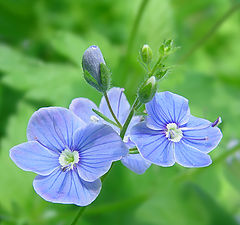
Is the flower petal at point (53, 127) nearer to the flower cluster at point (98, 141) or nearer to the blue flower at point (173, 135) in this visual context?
the flower cluster at point (98, 141)

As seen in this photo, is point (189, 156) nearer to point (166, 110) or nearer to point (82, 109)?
point (166, 110)

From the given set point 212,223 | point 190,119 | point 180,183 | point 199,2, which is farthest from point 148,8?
point 190,119

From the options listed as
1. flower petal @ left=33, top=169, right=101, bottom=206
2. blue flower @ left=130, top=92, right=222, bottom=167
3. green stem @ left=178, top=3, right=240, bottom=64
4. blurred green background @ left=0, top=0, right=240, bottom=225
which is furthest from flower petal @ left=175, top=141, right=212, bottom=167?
green stem @ left=178, top=3, right=240, bottom=64

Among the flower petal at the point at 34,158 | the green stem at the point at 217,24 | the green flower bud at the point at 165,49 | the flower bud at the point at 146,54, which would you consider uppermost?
the green stem at the point at 217,24

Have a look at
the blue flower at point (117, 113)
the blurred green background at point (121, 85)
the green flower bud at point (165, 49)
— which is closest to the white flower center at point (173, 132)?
the blue flower at point (117, 113)

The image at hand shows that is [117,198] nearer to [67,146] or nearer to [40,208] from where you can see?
[40,208]

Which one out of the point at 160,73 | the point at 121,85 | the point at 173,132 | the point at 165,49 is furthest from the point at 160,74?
the point at 121,85
